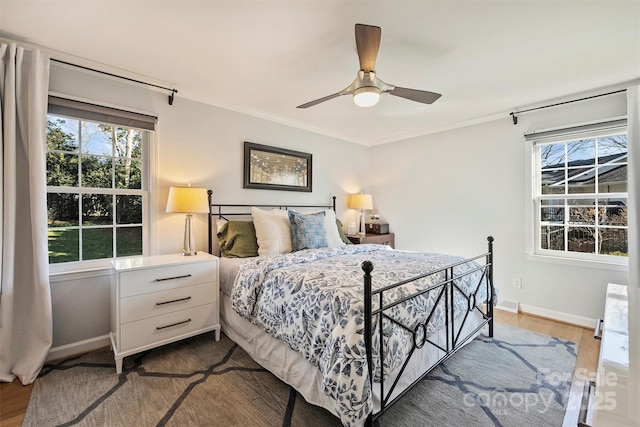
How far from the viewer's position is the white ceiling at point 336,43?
166 cm

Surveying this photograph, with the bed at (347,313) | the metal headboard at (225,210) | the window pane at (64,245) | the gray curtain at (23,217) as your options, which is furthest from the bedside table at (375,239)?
the gray curtain at (23,217)

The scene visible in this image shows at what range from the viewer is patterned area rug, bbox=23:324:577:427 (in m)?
1.60

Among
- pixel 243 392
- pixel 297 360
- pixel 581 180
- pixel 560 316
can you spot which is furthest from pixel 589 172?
pixel 243 392

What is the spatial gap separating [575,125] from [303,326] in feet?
10.7

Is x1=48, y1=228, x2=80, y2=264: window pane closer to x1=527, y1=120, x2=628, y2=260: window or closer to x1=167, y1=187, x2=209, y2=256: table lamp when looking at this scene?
x1=167, y1=187, x2=209, y2=256: table lamp

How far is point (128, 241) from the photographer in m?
2.63

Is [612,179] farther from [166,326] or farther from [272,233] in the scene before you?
[166,326]

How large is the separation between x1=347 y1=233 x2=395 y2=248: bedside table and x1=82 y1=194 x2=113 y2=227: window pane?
274 cm

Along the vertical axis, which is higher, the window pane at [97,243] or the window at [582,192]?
the window at [582,192]

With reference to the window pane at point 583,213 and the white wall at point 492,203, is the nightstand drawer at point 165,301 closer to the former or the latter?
the white wall at point 492,203

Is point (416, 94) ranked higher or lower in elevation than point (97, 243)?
higher

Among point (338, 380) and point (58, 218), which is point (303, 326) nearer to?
point (338, 380)

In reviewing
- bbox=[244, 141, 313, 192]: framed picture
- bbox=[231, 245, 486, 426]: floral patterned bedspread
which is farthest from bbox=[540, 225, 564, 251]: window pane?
bbox=[244, 141, 313, 192]: framed picture

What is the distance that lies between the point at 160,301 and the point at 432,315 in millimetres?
1943
